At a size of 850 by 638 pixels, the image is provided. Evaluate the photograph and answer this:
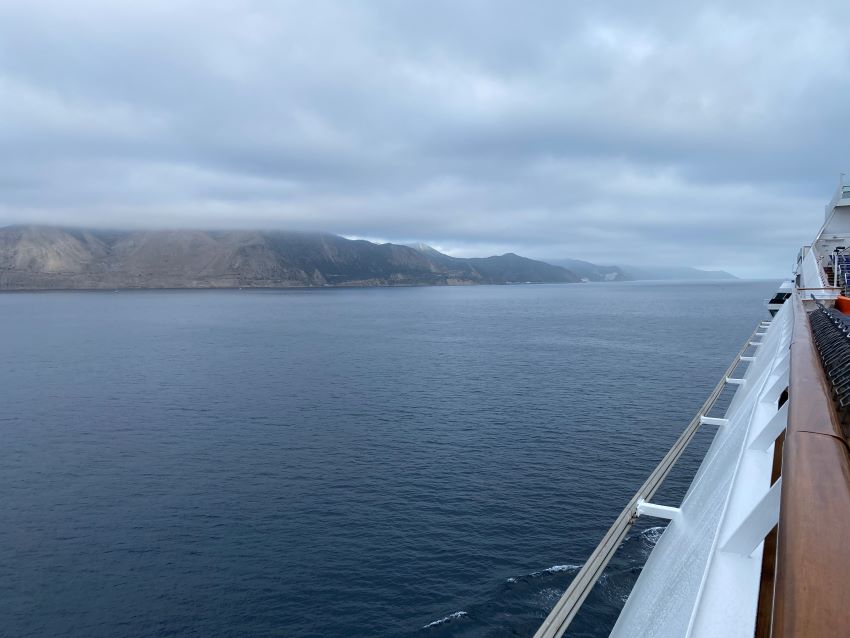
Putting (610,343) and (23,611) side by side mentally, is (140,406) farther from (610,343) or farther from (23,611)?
(610,343)

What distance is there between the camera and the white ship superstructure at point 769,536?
212 cm

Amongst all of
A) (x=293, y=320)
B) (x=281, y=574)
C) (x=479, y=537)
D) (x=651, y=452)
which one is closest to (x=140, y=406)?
(x=281, y=574)

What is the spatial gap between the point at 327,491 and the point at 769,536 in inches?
986

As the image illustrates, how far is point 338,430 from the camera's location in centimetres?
3800

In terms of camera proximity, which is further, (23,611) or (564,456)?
(564,456)

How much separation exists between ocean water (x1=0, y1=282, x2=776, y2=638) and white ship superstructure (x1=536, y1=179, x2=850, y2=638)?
11015 millimetres

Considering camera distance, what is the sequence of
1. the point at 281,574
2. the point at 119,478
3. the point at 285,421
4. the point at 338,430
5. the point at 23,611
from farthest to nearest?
the point at 285,421 → the point at 338,430 → the point at 119,478 → the point at 281,574 → the point at 23,611

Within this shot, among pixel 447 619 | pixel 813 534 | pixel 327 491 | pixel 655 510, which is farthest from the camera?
pixel 327 491

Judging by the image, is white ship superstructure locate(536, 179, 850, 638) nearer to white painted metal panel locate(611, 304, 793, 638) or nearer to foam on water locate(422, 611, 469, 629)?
white painted metal panel locate(611, 304, 793, 638)

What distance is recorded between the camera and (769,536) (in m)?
5.15

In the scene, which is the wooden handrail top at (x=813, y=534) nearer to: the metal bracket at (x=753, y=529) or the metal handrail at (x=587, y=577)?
the metal bracket at (x=753, y=529)

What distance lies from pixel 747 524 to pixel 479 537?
62.4 feet

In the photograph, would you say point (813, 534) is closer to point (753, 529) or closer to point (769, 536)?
point (753, 529)

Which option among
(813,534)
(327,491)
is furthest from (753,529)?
(327,491)
